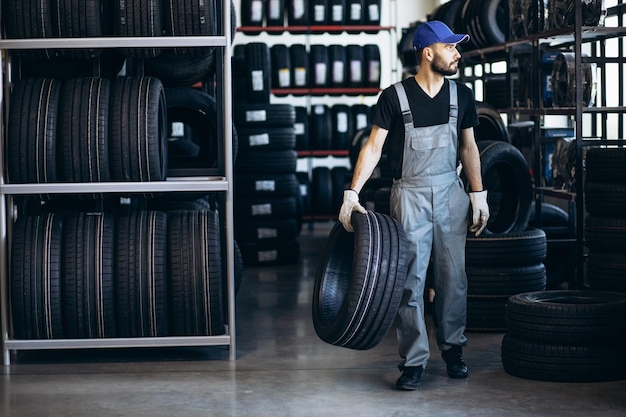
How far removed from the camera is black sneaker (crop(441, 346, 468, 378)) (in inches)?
207

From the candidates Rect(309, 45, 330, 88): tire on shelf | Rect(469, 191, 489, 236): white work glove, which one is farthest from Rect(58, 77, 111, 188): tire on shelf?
Rect(309, 45, 330, 88): tire on shelf

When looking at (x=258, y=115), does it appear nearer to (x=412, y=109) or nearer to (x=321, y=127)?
(x=321, y=127)

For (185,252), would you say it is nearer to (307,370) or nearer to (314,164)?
(307,370)

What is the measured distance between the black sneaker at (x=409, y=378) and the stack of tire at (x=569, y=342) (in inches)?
23.0

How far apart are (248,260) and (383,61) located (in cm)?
631

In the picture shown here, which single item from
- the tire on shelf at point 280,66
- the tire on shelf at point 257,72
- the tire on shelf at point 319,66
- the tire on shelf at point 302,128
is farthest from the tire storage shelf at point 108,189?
the tire on shelf at point 319,66

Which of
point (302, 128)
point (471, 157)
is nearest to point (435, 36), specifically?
point (471, 157)

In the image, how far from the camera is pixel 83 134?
5.61 meters

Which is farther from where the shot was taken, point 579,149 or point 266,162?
point 266,162

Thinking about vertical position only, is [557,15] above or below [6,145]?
above

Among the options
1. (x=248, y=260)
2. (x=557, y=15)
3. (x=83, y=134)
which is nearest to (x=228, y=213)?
(x=83, y=134)

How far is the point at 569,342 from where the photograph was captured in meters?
5.18

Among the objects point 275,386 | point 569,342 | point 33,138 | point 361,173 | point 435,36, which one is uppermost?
point 435,36

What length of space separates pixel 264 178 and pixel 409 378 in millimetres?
5304
